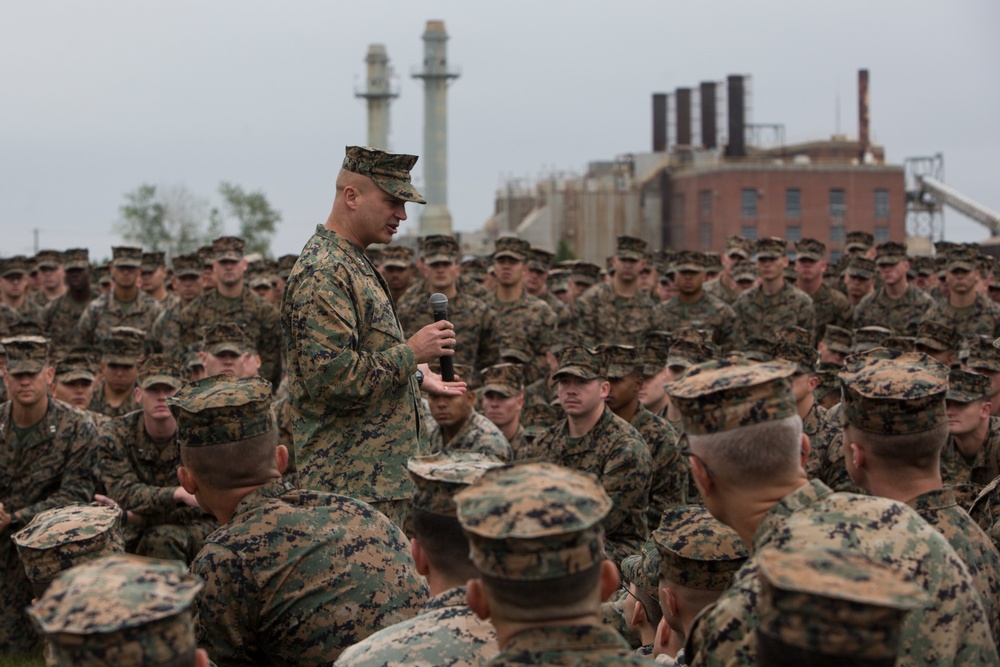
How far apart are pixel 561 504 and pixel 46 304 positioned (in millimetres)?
15284

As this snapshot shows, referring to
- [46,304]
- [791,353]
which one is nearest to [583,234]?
[46,304]

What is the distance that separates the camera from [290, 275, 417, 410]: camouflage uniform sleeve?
5.30 m

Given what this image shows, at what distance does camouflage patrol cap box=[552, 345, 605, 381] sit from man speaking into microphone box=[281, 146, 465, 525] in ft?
7.86

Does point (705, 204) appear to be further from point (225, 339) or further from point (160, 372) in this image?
point (160, 372)

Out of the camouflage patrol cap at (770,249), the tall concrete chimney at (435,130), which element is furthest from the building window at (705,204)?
the camouflage patrol cap at (770,249)

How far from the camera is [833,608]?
248cm

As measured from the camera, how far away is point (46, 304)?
16.8 metres

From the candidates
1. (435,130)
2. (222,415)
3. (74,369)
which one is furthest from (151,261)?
(435,130)

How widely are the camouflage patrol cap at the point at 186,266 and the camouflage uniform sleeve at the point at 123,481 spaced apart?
4.94 metres

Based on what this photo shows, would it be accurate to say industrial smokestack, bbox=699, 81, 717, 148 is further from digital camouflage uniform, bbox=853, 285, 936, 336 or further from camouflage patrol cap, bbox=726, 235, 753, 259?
digital camouflage uniform, bbox=853, 285, 936, 336

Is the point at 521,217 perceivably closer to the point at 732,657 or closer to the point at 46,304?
the point at 46,304

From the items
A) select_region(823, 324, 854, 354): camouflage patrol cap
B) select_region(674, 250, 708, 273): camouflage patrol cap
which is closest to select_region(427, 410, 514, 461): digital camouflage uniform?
select_region(823, 324, 854, 354): camouflage patrol cap

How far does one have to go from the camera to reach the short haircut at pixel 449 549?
147 inches

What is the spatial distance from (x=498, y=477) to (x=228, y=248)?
385 inches
